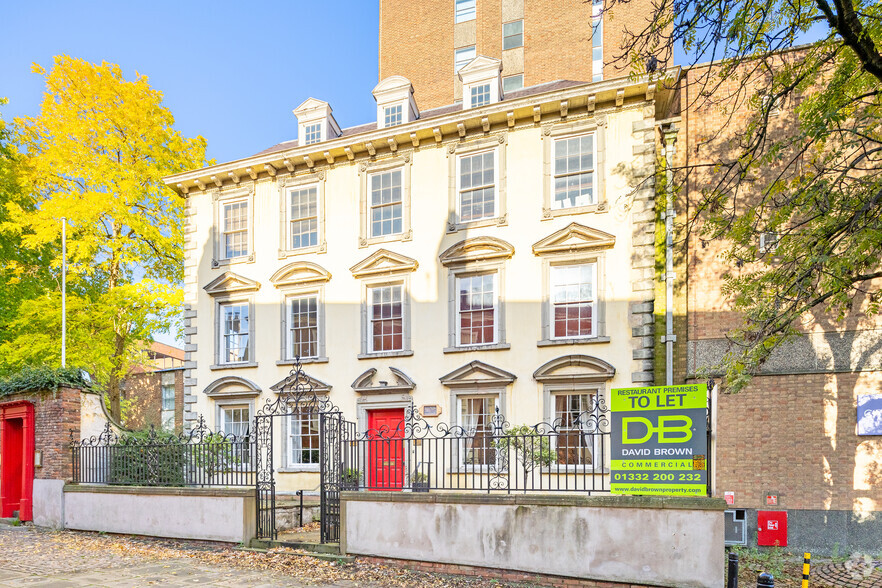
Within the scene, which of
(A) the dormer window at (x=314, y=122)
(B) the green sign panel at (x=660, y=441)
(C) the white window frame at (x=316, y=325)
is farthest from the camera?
(A) the dormer window at (x=314, y=122)

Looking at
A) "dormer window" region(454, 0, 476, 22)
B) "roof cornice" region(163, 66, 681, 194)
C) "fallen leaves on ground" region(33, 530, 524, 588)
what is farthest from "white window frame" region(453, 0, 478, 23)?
"fallen leaves on ground" region(33, 530, 524, 588)

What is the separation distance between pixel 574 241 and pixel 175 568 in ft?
36.7

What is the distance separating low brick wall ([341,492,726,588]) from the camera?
855 cm

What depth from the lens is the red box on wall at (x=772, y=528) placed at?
13.3m

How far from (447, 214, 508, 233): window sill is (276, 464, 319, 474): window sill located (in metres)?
7.70

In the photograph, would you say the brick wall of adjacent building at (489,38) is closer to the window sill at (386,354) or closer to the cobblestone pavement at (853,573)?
the window sill at (386,354)

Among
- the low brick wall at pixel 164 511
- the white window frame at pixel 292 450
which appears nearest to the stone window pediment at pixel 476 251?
the white window frame at pixel 292 450

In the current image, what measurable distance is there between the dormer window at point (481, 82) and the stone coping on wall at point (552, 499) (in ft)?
38.4

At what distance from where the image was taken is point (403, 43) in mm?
29953

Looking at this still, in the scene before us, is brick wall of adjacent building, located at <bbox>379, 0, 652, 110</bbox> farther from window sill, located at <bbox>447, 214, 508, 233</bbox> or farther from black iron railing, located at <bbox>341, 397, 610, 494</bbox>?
black iron railing, located at <bbox>341, 397, 610, 494</bbox>

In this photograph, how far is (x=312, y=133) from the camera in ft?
67.4

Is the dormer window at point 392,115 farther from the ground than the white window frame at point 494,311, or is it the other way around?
the dormer window at point 392,115

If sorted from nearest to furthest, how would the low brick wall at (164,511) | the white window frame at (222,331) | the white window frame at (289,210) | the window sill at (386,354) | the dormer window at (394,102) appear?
the low brick wall at (164,511), the window sill at (386,354), the white window frame at (289,210), the white window frame at (222,331), the dormer window at (394,102)

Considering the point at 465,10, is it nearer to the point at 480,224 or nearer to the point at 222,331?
the point at 480,224
